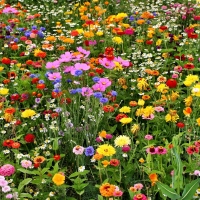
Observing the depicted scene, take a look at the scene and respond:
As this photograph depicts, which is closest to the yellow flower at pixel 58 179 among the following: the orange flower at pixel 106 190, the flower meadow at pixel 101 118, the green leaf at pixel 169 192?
the flower meadow at pixel 101 118

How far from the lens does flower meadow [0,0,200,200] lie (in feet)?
7.22

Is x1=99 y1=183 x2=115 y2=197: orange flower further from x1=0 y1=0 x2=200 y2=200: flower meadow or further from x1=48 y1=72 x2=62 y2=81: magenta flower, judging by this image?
x1=48 y1=72 x2=62 y2=81: magenta flower

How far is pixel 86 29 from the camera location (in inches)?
171

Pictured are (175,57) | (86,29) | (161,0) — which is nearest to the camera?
(175,57)

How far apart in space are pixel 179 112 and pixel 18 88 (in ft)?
3.74

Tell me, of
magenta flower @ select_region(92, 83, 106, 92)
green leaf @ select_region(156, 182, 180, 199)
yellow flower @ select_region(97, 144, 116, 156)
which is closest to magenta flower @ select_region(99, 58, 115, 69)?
magenta flower @ select_region(92, 83, 106, 92)

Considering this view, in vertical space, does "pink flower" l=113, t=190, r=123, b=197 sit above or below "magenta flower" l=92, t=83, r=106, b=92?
below

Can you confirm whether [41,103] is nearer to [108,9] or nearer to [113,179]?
[113,179]

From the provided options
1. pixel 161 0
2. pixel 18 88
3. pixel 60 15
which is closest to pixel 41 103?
pixel 18 88

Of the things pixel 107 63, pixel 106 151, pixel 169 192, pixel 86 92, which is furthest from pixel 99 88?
pixel 169 192

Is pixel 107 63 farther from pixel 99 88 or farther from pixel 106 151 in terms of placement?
pixel 106 151

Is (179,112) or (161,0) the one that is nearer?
(179,112)

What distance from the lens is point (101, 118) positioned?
2.74 metres

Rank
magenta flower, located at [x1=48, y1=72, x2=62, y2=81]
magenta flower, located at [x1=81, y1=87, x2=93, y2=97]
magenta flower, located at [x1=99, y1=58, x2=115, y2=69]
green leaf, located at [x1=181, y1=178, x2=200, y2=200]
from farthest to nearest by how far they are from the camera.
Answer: magenta flower, located at [x1=99, y1=58, x2=115, y2=69]
magenta flower, located at [x1=48, y1=72, x2=62, y2=81]
magenta flower, located at [x1=81, y1=87, x2=93, y2=97]
green leaf, located at [x1=181, y1=178, x2=200, y2=200]
